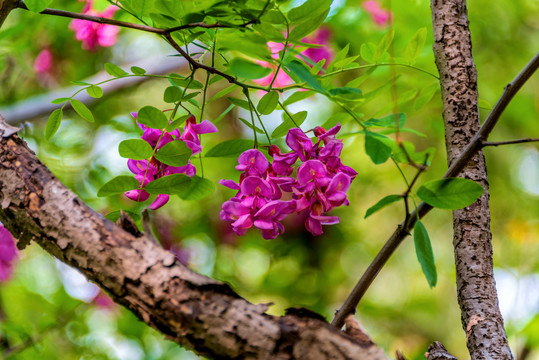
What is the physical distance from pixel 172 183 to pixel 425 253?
30cm

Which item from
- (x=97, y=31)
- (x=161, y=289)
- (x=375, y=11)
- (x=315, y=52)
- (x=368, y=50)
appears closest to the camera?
(x=161, y=289)

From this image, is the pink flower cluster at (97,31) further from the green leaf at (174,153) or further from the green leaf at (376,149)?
the green leaf at (376,149)

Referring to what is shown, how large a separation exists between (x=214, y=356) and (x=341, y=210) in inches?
59.8

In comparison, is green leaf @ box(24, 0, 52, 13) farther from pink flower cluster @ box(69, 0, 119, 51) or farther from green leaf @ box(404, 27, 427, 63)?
pink flower cluster @ box(69, 0, 119, 51)

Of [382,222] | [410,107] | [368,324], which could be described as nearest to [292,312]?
[410,107]

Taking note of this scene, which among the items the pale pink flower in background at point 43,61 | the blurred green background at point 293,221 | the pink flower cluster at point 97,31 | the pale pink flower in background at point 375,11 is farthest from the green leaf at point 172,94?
the pale pink flower in background at point 43,61

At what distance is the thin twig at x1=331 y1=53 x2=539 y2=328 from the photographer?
1.63 feet

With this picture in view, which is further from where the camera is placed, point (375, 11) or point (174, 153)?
point (375, 11)

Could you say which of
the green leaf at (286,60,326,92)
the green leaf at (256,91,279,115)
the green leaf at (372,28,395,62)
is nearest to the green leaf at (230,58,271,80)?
the green leaf at (286,60,326,92)

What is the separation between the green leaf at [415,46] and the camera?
2.30 feet

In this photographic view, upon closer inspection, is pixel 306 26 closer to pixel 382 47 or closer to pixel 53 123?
pixel 382 47

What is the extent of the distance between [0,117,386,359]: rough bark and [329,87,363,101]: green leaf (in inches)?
9.2

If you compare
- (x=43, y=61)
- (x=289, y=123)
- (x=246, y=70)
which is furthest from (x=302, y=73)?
(x=43, y=61)

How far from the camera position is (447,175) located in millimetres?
510
